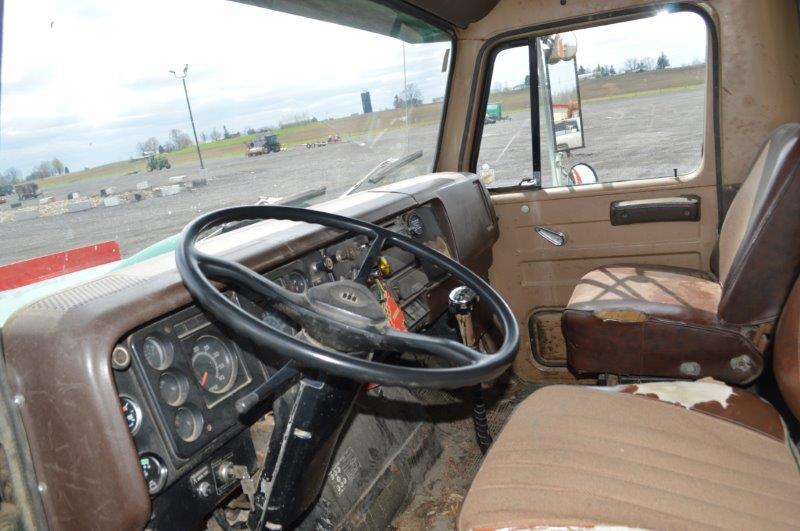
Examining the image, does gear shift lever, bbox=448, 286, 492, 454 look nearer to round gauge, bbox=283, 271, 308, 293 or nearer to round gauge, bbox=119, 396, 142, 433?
round gauge, bbox=283, 271, 308, 293

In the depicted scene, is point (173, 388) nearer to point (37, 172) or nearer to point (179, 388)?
point (179, 388)

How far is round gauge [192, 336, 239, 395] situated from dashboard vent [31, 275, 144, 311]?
20cm

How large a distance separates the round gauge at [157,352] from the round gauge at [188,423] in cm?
10

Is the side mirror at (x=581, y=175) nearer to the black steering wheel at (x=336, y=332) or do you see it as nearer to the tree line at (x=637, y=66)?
the tree line at (x=637, y=66)

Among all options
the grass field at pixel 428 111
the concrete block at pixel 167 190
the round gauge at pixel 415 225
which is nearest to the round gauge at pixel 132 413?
the concrete block at pixel 167 190

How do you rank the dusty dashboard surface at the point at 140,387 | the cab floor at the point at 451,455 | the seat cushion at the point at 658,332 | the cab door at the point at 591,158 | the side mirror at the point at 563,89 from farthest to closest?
the side mirror at the point at 563,89
the cab door at the point at 591,158
the cab floor at the point at 451,455
the seat cushion at the point at 658,332
the dusty dashboard surface at the point at 140,387

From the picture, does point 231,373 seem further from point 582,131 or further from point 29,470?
point 582,131

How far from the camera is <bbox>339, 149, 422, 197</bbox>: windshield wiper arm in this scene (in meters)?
2.51

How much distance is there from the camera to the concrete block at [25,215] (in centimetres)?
122

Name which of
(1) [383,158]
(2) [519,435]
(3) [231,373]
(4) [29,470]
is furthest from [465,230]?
(4) [29,470]

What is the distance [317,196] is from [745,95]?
177 centimetres

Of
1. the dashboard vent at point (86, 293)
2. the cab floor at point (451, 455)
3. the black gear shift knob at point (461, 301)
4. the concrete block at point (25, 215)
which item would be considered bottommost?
the cab floor at point (451, 455)

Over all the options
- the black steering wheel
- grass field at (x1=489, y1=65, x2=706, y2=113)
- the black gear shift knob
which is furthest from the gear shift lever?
grass field at (x1=489, y1=65, x2=706, y2=113)

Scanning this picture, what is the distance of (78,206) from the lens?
136cm
